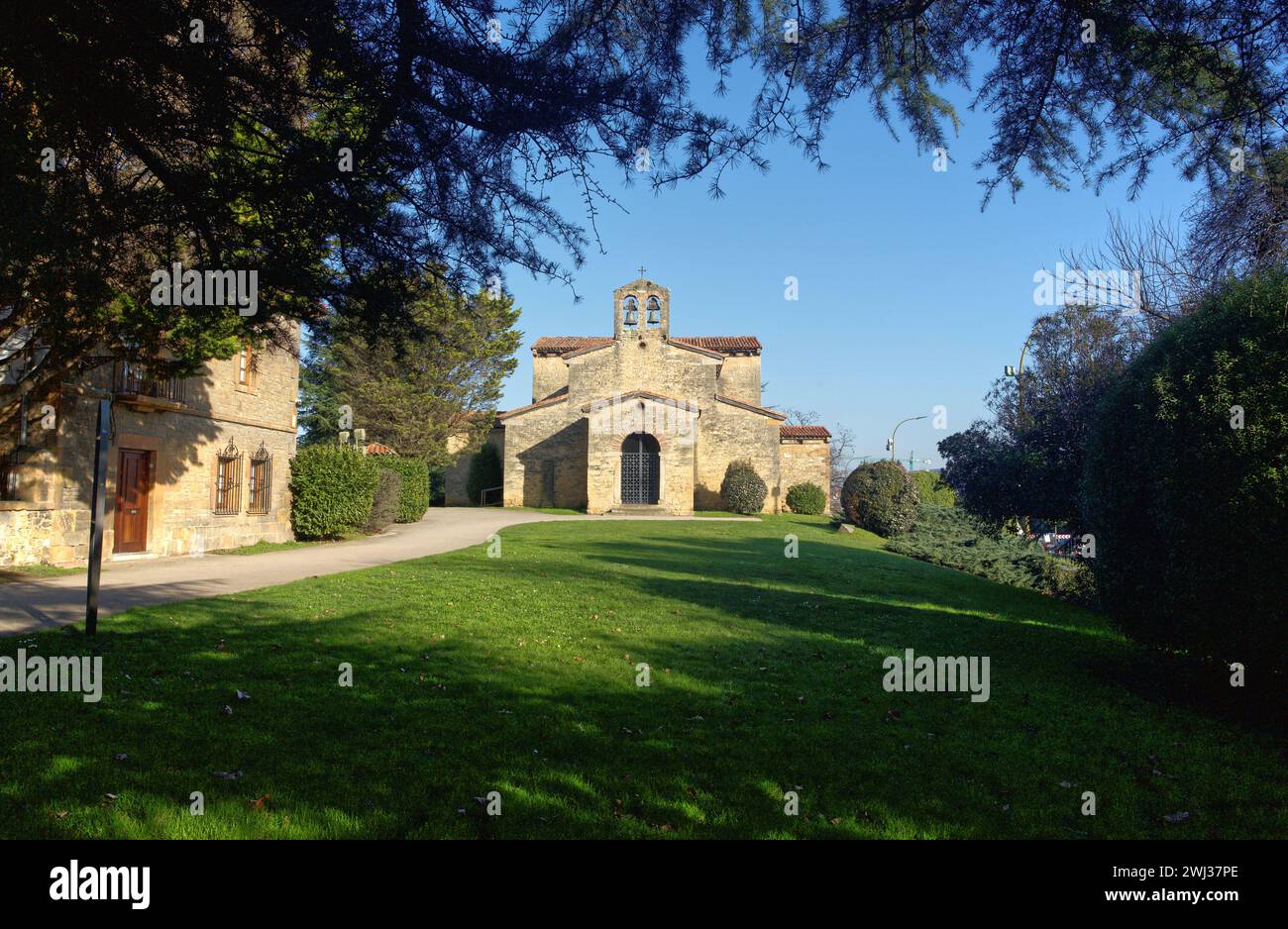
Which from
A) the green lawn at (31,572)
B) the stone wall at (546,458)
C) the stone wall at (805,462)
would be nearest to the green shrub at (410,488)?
the stone wall at (546,458)

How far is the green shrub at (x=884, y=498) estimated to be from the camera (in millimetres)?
26984

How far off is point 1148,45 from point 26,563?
51.6 feet

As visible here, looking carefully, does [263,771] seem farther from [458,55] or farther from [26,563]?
[26,563]

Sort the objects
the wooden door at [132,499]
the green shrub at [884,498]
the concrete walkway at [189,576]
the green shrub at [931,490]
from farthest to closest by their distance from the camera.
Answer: the green shrub at [931,490]
the green shrub at [884,498]
the wooden door at [132,499]
the concrete walkway at [189,576]

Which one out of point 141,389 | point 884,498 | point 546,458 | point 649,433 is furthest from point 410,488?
point 884,498

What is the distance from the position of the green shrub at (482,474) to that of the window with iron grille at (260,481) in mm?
22019

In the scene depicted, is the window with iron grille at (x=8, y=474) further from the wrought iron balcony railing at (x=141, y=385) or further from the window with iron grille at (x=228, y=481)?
the window with iron grille at (x=228, y=481)

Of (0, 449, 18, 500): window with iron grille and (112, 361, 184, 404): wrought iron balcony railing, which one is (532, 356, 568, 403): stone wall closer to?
(112, 361, 184, 404): wrought iron balcony railing

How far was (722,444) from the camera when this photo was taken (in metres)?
36.6

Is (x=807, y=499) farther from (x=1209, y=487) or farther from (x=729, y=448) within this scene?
(x=1209, y=487)

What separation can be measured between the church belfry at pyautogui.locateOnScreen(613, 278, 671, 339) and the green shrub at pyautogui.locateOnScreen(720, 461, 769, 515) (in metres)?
8.24

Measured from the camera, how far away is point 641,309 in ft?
122

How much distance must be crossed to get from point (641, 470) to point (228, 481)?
20.5 meters
